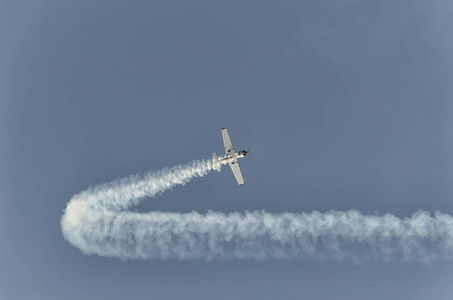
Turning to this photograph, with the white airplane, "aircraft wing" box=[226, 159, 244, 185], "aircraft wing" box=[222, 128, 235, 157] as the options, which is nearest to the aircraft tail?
the white airplane

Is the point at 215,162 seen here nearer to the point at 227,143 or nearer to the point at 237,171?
the point at 227,143

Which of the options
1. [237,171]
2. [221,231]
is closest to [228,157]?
[237,171]

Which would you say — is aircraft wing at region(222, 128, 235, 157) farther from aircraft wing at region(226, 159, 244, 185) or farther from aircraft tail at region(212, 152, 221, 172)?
aircraft tail at region(212, 152, 221, 172)

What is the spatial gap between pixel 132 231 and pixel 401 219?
32844 mm

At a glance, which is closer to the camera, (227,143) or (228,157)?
(228,157)

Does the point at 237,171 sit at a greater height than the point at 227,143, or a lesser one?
lesser

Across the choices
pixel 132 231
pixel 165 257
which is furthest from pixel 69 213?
pixel 165 257

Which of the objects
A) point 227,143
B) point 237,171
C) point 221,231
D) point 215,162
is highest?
point 227,143

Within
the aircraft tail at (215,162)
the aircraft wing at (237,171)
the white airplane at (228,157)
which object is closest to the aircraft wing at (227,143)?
the white airplane at (228,157)

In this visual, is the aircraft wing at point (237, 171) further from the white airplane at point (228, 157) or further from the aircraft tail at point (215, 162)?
the aircraft tail at point (215, 162)

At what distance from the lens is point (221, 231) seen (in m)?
57.1

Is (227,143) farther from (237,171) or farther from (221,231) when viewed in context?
(221,231)

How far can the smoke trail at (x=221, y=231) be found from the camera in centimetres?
5438

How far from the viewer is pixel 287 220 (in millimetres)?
56594
